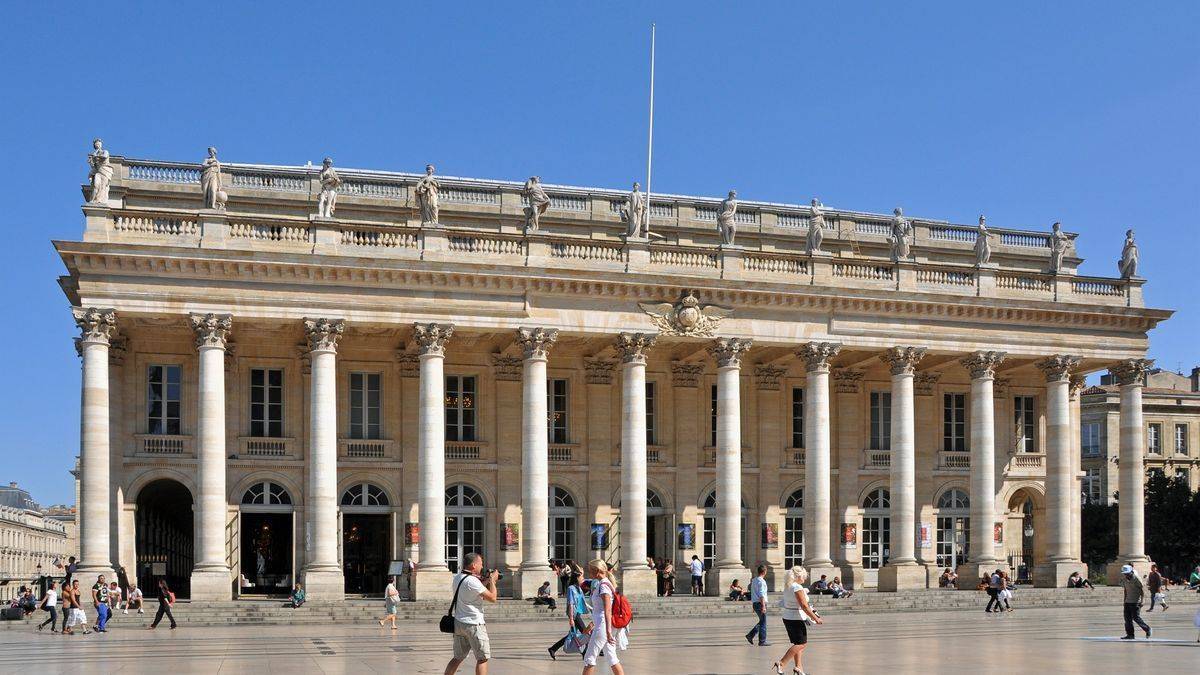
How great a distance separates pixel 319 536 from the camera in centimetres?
3800

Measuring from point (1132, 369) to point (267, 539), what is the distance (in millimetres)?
28320

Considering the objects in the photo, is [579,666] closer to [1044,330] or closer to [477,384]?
[477,384]

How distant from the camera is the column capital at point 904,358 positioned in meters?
43.4

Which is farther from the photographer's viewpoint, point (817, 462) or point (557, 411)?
point (557, 411)

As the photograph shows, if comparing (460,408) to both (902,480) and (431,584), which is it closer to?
(431,584)

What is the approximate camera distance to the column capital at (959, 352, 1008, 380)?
4412 centimetres

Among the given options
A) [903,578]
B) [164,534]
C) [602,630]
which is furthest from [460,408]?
[602,630]

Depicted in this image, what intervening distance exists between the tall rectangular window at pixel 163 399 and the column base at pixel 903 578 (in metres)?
21.9

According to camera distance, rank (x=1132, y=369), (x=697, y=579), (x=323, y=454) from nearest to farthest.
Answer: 1. (x=323, y=454)
2. (x=697, y=579)
3. (x=1132, y=369)

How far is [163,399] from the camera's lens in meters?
41.2

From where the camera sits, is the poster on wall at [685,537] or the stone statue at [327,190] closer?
the stone statue at [327,190]

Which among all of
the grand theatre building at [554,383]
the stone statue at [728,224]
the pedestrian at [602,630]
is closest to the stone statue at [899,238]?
the grand theatre building at [554,383]

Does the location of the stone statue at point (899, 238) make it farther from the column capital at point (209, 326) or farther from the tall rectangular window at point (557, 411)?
the column capital at point (209, 326)

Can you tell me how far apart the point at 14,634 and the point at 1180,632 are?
2518cm
